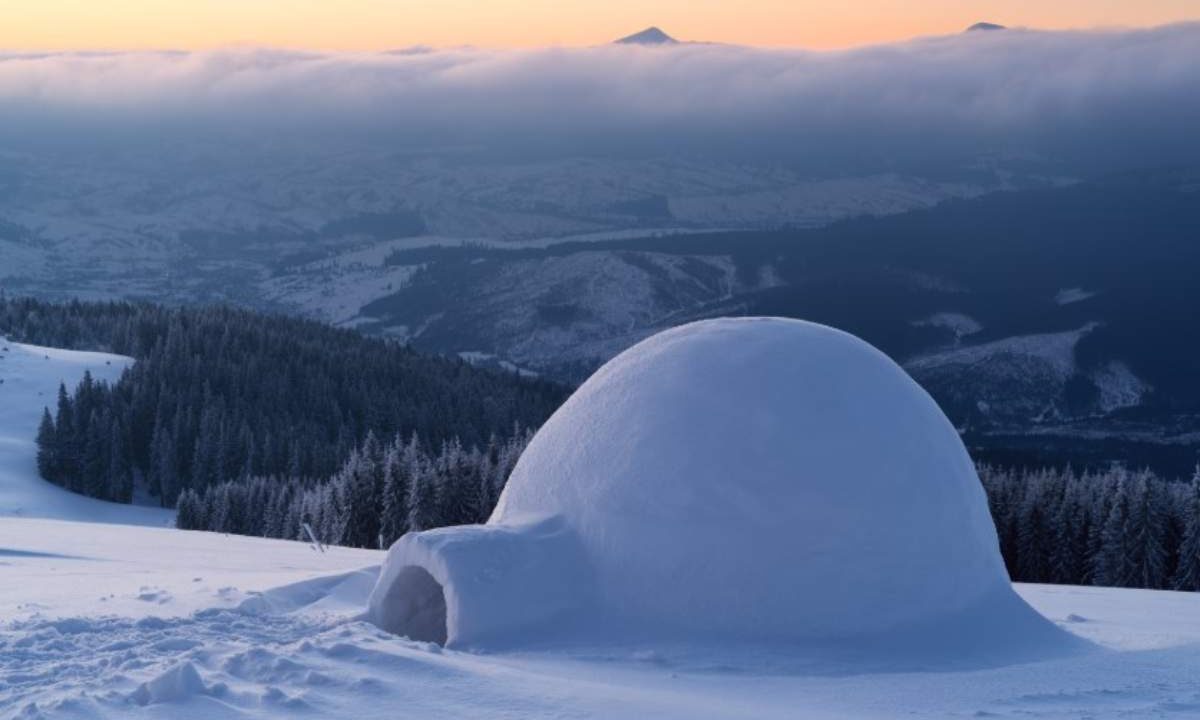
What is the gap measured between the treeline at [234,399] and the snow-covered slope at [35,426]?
1412 millimetres

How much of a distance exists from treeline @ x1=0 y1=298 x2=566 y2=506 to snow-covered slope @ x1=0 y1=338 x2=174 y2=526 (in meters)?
1.41

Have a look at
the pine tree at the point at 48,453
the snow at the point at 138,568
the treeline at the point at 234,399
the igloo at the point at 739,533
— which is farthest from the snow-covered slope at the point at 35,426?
the igloo at the point at 739,533

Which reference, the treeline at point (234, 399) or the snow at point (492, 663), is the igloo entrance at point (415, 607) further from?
the treeline at point (234, 399)

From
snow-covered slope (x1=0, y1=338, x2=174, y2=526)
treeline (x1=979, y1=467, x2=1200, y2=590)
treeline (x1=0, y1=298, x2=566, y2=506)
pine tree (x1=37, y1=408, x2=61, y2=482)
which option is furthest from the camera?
treeline (x1=0, y1=298, x2=566, y2=506)

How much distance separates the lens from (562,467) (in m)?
15.5

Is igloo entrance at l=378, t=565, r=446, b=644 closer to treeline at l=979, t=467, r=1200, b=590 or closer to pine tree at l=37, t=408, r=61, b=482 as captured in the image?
treeline at l=979, t=467, r=1200, b=590

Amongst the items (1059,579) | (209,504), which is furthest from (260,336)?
(1059,579)

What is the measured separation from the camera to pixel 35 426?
2805 inches

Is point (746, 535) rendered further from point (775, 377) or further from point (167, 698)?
point (167, 698)

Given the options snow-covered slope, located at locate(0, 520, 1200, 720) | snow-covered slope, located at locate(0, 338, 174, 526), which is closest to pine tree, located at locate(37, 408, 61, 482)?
snow-covered slope, located at locate(0, 338, 174, 526)

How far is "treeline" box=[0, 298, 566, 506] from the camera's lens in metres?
71.7

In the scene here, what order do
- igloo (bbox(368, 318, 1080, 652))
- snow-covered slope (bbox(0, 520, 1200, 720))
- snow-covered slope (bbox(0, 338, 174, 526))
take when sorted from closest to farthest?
snow-covered slope (bbox(0, 520, 1200, 720))
igloo (bbox(368, 318, 1080, 652))
snow-covered slope (bbox(0, 338, 174, 526))

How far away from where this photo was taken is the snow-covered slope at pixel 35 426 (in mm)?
57438

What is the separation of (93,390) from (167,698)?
68654 mm
